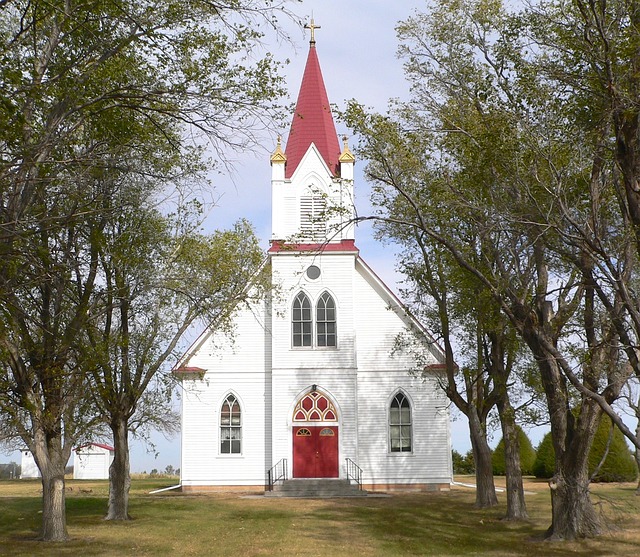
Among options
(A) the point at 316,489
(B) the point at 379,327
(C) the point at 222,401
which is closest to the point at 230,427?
(C) the point at 222,401

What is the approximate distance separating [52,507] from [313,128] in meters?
21.1

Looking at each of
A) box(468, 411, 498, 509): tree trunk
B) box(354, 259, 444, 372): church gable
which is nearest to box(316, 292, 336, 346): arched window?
box(354, 259, 444, 372): church gable

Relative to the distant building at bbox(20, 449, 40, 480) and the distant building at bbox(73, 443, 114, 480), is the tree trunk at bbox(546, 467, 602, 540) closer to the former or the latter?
the distant building at bbox(73, 443, 114, 480)

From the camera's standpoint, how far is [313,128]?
113 feet

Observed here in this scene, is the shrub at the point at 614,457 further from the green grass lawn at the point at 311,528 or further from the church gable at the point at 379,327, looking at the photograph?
the church gable at the point at 379,327

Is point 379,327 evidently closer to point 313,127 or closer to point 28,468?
point 313,127

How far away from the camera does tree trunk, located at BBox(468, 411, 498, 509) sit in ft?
77.1

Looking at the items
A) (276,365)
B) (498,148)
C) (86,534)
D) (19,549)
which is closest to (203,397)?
(276,365)

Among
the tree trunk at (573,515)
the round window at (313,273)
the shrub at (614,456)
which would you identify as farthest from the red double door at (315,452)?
the tree trunk at (573,515)

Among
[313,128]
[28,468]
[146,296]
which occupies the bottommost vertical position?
[28,468]

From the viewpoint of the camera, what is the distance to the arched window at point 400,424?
104 ft

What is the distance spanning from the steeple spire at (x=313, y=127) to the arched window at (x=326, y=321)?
538 centimetres

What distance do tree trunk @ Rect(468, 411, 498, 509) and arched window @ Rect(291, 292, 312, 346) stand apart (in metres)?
9.75

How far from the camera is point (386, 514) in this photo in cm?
2316
